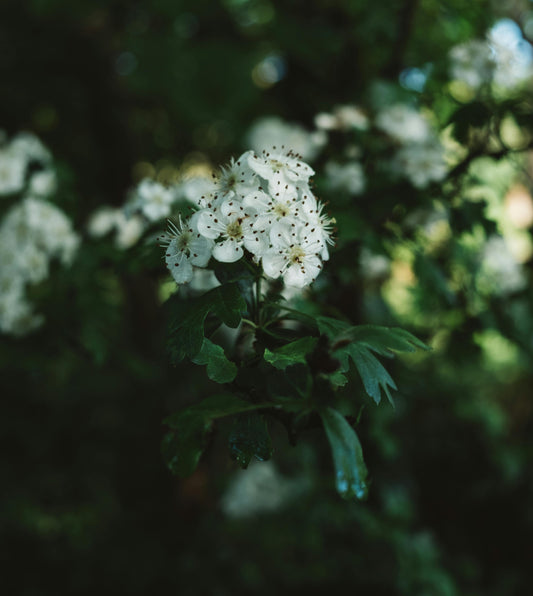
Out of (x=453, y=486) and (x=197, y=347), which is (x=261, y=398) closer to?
(x=197, y=347)

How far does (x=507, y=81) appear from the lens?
7.18ft

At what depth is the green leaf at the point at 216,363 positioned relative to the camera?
0.96m

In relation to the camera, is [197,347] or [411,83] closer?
[197,347]

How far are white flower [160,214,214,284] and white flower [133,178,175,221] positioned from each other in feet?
2.04

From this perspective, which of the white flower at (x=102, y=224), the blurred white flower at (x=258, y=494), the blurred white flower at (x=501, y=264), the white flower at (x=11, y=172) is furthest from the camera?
the blurred white flower at (x=258, y=494)

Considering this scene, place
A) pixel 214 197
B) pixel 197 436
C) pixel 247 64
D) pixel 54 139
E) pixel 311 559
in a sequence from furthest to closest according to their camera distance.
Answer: pixel 54 139, pixel 247 64, pixel 311 559, pixel 214 197, pixel 197 436

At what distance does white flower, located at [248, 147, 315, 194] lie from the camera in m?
1.06

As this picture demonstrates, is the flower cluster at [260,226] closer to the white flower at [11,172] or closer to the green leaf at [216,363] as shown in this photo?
the green leaf at [216,363]

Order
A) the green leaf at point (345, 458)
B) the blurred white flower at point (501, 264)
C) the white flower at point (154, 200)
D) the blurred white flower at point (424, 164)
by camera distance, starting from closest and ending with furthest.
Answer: the green leaf at point (345, 458)
the white flower at point (154, 200)
the blurred white flower at point (424, 164)
the blurred white flower at point (501, 264)

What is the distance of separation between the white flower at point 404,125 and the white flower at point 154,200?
40.8 inches

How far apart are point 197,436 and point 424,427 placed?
15.3ft

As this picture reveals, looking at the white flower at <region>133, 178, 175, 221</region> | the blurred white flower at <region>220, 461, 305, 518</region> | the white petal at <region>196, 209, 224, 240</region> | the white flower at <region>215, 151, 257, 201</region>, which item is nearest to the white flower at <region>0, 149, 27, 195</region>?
the white flower at <region>133, 178, 175, 221</region>

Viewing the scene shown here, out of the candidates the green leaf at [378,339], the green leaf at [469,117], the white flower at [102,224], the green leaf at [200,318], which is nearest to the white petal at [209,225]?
the green leaf at [200,318]

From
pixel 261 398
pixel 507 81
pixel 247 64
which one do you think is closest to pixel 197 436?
pixel 261 398
